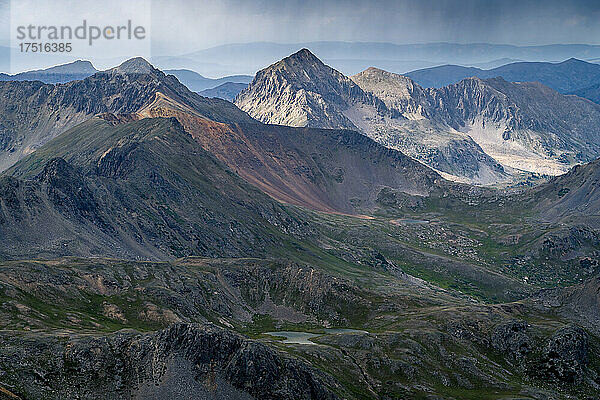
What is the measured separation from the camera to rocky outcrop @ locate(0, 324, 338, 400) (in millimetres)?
97188

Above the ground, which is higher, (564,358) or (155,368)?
(155,368)

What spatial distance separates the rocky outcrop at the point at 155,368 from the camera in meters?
97.2

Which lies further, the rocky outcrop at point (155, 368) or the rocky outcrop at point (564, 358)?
the rocky outcrop at point (564, 358)

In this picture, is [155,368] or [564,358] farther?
[564,358]

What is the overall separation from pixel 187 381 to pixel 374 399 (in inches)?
1921

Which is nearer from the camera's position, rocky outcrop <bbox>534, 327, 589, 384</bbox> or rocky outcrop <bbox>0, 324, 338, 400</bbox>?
rocky outcrop <bbox>0, 324, 338, 400</bbox>

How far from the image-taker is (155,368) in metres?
107

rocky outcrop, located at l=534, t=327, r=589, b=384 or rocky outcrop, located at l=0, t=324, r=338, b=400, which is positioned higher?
rocky outcrop, located at l=0, t=324, r=338, b=400

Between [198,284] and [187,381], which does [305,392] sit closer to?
[187,381]

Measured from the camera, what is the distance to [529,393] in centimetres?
14312

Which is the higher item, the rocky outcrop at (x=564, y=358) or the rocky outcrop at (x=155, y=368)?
the rocky outcrop at (x=155, y=368)

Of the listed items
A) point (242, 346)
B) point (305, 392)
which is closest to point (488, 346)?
point (305, 392)

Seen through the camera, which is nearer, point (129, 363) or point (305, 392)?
point (129, 363)

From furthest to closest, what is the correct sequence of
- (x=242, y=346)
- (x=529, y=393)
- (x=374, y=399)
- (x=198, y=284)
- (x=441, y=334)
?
(x=198, y=284) < (x=441, y=334) < (x=529, y=393) < (x=374, y=399) < (x=242, y=346)
